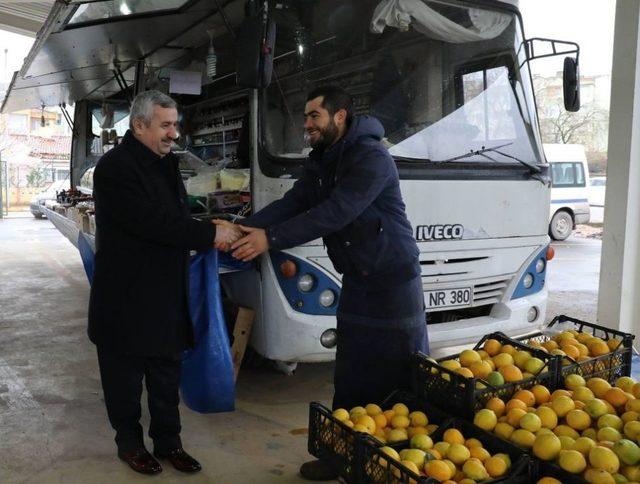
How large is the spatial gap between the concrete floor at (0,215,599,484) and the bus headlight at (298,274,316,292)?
0.87m

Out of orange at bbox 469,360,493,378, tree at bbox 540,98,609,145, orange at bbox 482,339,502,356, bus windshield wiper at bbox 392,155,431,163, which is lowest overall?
orange at bbox 469,360,493,378

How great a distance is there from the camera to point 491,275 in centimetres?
417

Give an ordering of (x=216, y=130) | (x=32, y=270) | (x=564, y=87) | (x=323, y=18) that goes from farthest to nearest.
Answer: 1. (x=32, y=270)
2. (x=216, y=130)
3. (x=564, y=87)
4. (x=323, y=18)

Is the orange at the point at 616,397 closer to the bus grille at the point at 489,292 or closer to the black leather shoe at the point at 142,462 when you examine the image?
the bus grille at the point at 489,292

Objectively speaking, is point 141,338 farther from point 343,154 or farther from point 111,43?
point 111,43

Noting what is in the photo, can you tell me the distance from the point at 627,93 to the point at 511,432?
3.77 m

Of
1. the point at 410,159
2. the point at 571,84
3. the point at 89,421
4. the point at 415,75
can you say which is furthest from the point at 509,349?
the point at 89,421

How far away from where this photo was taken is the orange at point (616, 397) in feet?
7.24

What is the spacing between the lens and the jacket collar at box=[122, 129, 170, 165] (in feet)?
9.43

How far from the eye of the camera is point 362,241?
2.68 metres

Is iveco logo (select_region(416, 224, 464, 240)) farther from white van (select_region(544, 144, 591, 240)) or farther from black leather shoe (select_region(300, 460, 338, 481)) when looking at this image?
white van (select_region(544, 144, 591, 240))

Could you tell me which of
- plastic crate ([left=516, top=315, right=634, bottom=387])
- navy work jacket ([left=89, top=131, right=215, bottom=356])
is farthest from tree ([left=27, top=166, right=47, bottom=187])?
plastic crate ([left=516, top=315, right=634, bottom=387])

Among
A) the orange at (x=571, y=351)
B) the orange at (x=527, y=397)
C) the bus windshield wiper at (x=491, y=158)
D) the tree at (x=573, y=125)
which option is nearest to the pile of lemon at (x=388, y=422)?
the orange at (x=527, y=397)

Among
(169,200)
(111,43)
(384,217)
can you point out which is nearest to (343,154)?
(384,217)
